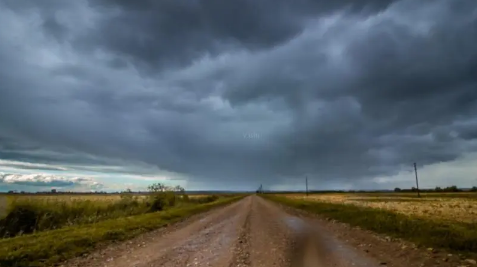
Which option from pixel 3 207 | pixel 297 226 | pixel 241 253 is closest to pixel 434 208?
pixel 297 226

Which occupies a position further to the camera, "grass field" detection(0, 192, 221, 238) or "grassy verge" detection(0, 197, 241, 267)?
"grass field" detection(0, 192, 221, 238)

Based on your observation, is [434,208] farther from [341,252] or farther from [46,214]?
[46,214]

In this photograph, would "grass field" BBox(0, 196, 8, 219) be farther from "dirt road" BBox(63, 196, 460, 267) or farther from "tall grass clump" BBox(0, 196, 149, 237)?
"dirt road" BBox(63, 196, 460, 267)

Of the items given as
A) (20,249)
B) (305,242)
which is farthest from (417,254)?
(20,249)

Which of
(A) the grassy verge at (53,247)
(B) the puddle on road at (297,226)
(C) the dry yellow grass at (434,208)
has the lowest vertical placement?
(A) the grassy verge at (53,247)

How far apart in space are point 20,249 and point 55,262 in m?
2.31

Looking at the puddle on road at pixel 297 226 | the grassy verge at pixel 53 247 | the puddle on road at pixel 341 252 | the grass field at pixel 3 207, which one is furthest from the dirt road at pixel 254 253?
the grass field at pixel 3 207

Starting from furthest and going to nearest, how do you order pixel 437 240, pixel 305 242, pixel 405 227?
1. pixel 405 227
2. pixel 305 242
3. pixel 437 240

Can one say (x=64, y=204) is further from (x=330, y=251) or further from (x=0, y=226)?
(x=330, y=251)

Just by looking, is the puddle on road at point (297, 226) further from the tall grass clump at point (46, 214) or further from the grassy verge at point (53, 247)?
the tall grass clump at point (46, 214)

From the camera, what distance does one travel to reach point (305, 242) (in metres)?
15.1

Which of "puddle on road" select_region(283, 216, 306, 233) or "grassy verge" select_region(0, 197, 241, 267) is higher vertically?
"puddle on road" select_region(283, 216, 306, 233)

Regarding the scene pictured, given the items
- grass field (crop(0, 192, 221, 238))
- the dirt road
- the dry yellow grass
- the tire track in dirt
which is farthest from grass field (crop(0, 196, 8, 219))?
the dry yellow grass

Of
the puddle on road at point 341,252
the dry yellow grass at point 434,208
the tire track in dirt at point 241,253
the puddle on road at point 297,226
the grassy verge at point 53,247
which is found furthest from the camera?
the dry yellow grass at point 434,208
